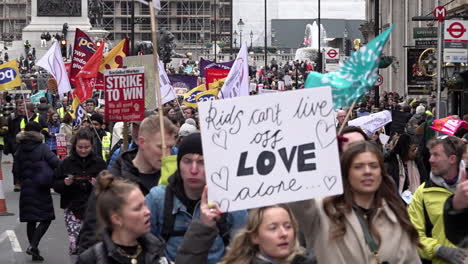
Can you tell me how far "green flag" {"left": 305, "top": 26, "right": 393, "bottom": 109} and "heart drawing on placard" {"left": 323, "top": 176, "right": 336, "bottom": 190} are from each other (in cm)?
90

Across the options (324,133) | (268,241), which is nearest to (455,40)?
(324,133)

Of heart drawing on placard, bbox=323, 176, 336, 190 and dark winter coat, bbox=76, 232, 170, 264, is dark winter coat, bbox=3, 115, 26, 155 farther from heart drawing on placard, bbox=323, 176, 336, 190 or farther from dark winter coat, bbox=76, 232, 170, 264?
heart drawing on placard, bbox=323, 176, 336, 190

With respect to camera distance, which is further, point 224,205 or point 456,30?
point 456,30

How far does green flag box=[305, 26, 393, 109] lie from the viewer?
20.5 feet

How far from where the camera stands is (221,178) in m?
5.45

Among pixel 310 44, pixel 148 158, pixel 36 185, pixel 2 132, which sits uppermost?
pixel 310 44

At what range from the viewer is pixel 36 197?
12.7 meters

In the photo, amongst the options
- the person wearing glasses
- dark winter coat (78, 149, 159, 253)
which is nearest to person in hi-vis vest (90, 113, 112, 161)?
dark winter coat (78, 149, 159, 253)

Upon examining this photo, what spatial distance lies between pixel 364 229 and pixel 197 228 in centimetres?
76

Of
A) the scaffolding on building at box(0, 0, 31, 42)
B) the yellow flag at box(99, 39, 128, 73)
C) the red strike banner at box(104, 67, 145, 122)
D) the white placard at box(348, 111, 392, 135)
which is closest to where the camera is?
the red strike banner at box(104, 67, 145, 122)

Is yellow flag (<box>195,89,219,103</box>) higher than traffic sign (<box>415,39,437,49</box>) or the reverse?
the reverse

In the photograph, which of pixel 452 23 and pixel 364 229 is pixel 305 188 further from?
pixel 452 23

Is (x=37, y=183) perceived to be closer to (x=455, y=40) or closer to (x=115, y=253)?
(x=115, y=253)

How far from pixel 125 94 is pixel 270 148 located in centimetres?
572
